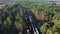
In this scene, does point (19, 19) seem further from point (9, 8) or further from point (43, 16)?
point (9, 8)

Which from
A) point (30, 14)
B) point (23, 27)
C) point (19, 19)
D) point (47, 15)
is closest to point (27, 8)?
point (30, 14)

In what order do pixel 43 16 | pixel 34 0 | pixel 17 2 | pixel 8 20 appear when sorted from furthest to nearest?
pixel 34 0 → pixel 17 2 → pixel 43 16 → pixel 8 20

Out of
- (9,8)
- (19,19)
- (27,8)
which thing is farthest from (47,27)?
(9,8)

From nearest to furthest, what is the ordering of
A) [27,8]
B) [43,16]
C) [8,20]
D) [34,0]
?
1. [8,20]
2. [43,16]
3. [27,8]
4. [34,0]

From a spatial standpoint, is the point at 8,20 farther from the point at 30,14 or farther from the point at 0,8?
the point at 0,8

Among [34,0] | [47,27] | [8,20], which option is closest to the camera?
[47,27]

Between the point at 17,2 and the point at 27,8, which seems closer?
the point at 27,8
